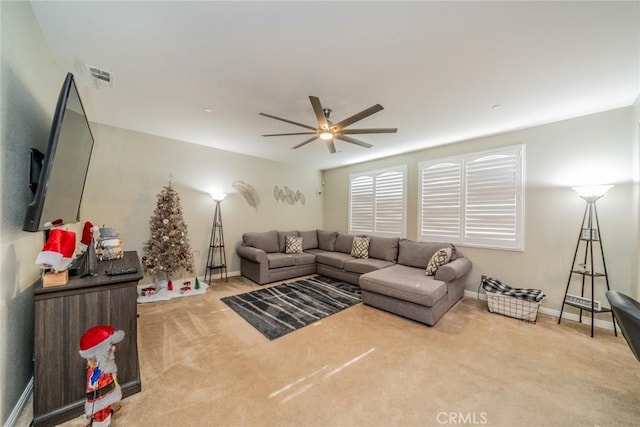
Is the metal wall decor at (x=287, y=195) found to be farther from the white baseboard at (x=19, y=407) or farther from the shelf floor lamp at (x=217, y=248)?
the white baseboard at (x=19, y=407)

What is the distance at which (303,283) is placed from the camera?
4.46 meters

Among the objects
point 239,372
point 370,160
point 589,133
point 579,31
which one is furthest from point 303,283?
point 589,133

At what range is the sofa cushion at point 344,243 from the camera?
5.34 m

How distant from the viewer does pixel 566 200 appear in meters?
3.09

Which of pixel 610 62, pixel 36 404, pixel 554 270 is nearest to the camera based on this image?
pixel 36 404

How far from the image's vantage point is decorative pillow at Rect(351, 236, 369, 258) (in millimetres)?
4781

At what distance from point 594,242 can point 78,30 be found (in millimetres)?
5717

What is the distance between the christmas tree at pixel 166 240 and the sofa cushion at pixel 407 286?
3080 millimetres

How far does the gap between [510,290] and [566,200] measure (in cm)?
143

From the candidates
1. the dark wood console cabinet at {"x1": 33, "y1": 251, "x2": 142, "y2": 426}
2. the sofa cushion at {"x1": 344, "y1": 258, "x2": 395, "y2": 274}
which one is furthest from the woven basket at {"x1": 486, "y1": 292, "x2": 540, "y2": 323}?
the dark wood console cabinet at {"x1": 33, "y1": 251, "x2": 142, "y2": 426}

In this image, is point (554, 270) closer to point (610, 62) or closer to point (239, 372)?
point (610, 62)

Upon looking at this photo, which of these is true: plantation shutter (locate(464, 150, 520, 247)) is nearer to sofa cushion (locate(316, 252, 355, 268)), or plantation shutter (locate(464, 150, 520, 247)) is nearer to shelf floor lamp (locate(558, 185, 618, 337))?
shelf floor lamp (locate(558, 185, 618, 337))

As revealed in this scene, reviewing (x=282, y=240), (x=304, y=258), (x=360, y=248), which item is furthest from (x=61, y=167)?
(x=360, y=248)

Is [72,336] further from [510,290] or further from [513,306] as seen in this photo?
[510,290]
